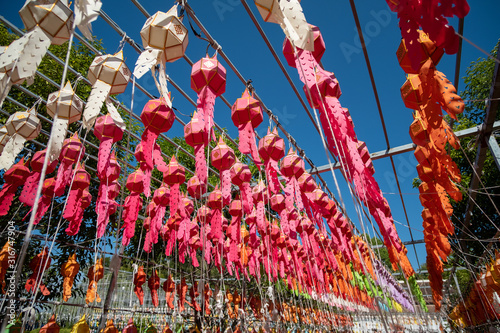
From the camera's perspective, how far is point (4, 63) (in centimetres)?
104

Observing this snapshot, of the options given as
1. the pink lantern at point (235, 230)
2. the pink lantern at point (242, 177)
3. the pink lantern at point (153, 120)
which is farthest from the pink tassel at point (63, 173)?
the pink lantern at point (235, 230)

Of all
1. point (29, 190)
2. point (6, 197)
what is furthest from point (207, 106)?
point (6, 197)

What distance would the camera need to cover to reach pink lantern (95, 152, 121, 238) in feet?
6.41

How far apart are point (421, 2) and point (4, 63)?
167 centimetres

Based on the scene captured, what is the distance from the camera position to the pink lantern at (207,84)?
1592 mm

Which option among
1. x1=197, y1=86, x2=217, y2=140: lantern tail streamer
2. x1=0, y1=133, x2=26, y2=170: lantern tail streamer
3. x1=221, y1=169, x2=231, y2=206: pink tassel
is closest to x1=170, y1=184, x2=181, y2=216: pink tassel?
x1=221, y1=169, x2=231, y2=206: pink tassel

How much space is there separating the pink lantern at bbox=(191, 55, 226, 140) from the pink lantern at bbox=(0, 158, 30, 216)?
7.40 feet

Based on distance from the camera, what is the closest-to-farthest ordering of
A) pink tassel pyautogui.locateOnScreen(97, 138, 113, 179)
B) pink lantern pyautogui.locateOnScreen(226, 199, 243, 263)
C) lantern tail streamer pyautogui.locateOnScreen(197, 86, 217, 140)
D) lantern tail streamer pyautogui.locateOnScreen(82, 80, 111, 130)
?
lantern tail streamer pyautogui.locateOnScreen(82, 80, 111, 130), lantern tail streamer pyautogui.locateOnScreen(197, 86, 217, 140), pink tassel pyautogui.locateOnScreen(97, 138, 113, 179), pink lantern pyautogui.locateOnScreen(226, 199, 243, 263)

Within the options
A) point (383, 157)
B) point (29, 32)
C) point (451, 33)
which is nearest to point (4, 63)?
point (29, 32)

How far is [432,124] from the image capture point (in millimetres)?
1756

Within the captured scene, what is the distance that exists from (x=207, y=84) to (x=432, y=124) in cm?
149

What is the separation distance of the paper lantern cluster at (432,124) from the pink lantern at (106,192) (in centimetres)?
204

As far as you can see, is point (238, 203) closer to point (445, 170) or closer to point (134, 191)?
point (134, 191)

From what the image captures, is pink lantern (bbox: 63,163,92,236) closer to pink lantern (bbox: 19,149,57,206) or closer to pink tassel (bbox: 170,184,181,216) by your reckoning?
pink lantern (bbox: 19,149,57,206)
